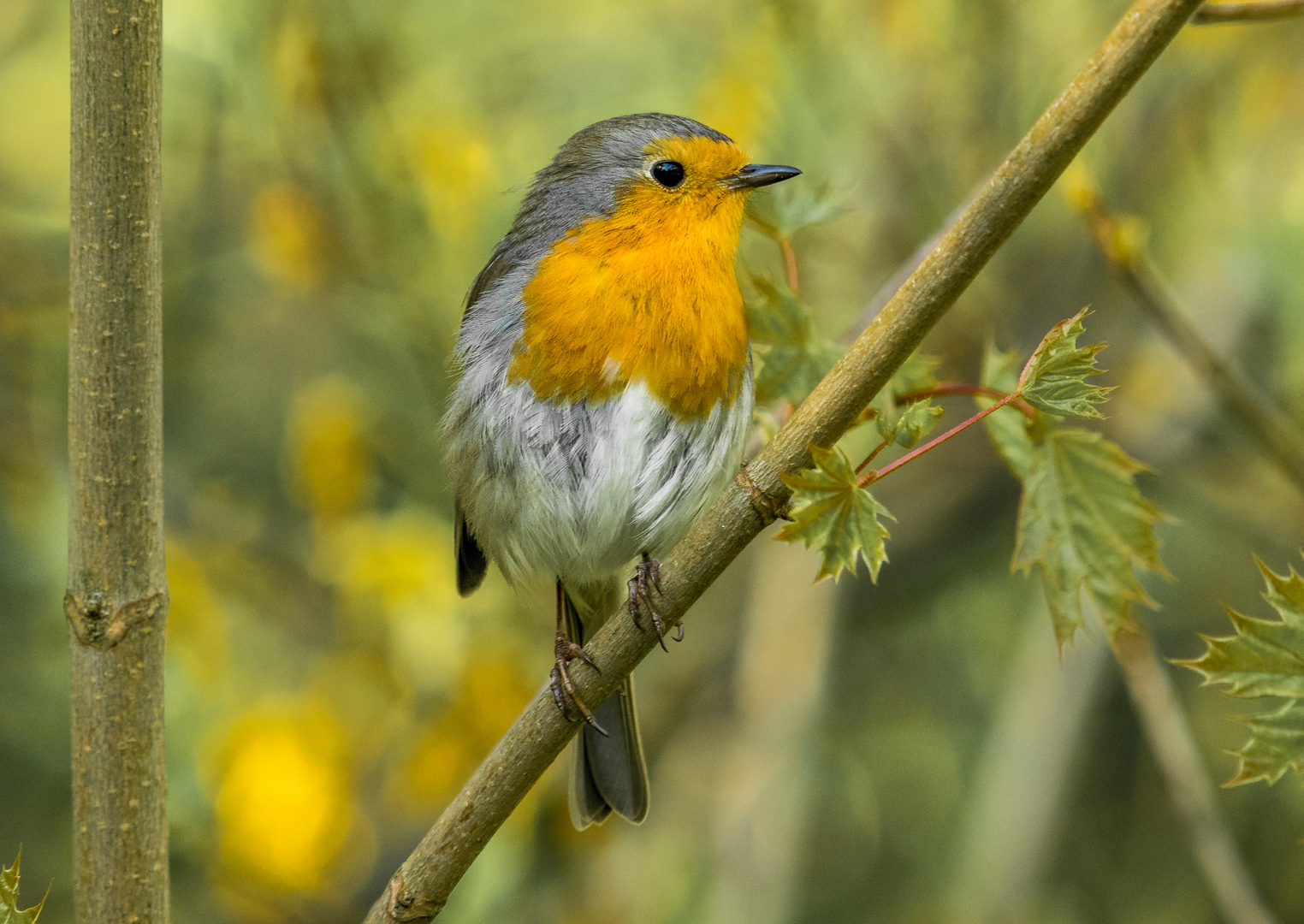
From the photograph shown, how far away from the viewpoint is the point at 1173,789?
2.63 meters

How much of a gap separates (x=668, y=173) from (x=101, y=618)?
1.39 metres

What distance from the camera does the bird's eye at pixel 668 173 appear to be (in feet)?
7.64

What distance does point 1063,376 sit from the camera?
1.29 m

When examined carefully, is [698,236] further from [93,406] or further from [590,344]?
[93,406]

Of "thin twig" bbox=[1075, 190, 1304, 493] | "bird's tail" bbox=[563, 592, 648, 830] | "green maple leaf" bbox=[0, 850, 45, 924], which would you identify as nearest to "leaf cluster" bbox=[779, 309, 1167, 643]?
"thin twig" bbox=[1075, 190, 1304, 493]

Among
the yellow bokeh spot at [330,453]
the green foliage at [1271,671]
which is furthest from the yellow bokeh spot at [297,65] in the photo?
the green foliage at [1271,671]

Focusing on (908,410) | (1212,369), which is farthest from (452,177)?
(908,410)

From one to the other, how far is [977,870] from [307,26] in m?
2.92

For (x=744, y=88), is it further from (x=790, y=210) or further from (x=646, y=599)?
(x=646, y=599)

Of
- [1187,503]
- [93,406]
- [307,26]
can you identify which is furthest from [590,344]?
[1187,503]

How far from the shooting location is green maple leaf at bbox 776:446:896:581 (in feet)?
4.25

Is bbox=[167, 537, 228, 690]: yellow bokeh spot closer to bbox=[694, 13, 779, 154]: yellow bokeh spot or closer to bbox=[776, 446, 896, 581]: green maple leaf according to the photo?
bbox=[694, 13, 779, 154]: yellow bokeh spot

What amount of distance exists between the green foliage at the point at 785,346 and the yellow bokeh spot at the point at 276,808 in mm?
1697

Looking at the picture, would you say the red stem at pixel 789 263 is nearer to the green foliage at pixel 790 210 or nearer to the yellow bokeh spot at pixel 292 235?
the green foliage at pixel 790 210
